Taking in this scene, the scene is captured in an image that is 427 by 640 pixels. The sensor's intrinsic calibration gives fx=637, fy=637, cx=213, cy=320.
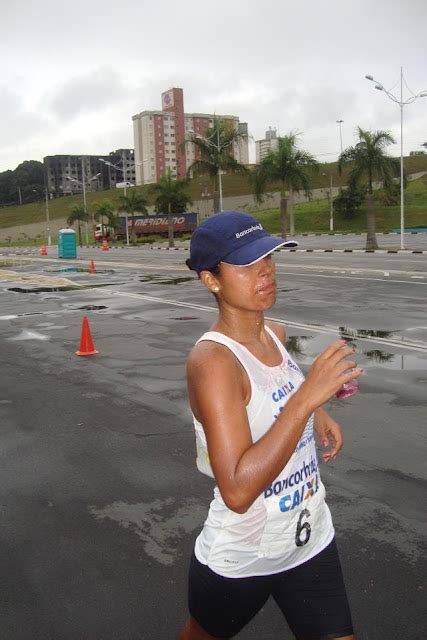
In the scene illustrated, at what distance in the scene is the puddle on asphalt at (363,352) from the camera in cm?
888

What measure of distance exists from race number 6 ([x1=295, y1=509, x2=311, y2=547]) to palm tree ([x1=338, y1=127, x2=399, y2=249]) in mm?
36158

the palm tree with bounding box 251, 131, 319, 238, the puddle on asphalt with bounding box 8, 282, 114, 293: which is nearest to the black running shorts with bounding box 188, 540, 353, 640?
the puddle on asphalt with bounding box 8, 282, 114, 293

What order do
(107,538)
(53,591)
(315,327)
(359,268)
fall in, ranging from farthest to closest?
1. (359,268)
2. (315,327)
3. (107,538)
4. (53,591)

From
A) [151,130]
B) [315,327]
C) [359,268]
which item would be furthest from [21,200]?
[315,327]

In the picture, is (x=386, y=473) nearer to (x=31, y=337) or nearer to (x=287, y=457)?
(x=287, y=457)

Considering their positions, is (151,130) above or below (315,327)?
above

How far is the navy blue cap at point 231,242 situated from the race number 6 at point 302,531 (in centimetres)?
87

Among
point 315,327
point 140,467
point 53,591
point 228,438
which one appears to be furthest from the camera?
point 315,327

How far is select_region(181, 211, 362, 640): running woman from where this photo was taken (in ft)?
6.11

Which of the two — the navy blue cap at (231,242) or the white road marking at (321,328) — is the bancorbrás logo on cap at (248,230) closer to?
the navy blue cap at (231,242)

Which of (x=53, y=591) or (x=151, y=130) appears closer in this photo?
(x=53, y=591)

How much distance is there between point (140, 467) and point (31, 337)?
7737 millimetres

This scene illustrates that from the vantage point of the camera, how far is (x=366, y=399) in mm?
7207

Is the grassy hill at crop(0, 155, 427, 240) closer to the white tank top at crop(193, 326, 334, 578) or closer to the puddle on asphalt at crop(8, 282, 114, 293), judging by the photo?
the puddle on asphalt at crop(8, 282, 114, 293)
